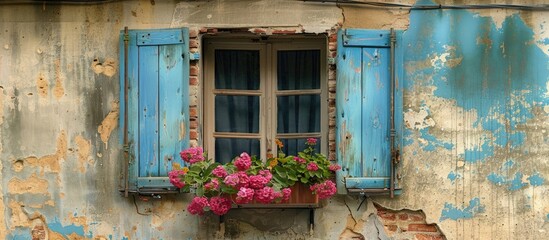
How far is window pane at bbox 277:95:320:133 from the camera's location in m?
7.76

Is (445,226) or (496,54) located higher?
(496,54)

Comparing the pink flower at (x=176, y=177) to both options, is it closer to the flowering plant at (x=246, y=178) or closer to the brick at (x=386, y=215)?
the flowering plant at (x=246, y=178)

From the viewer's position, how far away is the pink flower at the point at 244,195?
6793 millimetres

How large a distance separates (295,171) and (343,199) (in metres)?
0.55

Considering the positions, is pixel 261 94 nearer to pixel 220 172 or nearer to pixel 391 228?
pixel 220 172

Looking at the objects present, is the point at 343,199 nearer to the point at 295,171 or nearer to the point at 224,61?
the point at 295,171

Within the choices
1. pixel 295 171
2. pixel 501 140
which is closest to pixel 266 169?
pixel 295 171

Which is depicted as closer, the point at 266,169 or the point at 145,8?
the point at 266,169

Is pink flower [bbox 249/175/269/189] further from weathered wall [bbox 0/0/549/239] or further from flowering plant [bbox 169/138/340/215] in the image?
weathered wall [bbox 0/0/549/239]

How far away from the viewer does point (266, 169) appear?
23.2 ft

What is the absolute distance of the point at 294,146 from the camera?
7777 mm

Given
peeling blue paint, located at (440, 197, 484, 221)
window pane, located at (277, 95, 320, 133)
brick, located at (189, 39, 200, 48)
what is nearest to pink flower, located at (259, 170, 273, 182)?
window pane, located at (277, 95, 320, 133)

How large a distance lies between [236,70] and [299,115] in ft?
2.00

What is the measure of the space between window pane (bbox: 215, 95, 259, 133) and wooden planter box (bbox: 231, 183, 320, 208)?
78 centimetres
